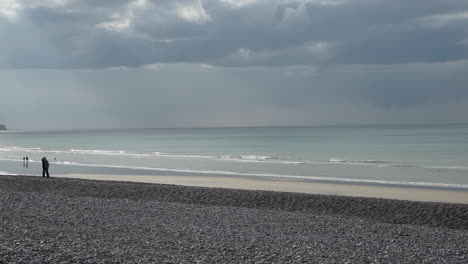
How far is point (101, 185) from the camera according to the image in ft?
87.7

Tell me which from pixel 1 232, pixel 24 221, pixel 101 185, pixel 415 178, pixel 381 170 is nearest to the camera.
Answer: pixel 1 232

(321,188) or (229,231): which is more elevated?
(321,188)

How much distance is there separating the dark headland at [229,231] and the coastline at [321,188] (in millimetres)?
3540

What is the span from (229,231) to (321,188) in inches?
583

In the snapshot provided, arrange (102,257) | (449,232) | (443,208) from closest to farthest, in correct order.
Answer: (102,257) → (449,232) → (443,208)

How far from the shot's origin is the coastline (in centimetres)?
2498

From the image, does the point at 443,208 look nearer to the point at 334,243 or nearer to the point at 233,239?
the point at 334,243

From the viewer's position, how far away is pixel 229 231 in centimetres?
1398

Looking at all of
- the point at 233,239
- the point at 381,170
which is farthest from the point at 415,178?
the point at 233,239

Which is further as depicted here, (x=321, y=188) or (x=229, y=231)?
(x=321, y=188)

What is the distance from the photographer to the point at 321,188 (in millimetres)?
28078

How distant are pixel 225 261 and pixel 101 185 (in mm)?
17431

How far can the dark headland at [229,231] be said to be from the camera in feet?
35.3

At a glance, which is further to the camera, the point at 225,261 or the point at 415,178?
the point at 415,178
